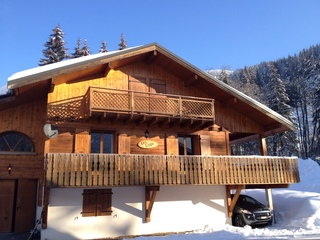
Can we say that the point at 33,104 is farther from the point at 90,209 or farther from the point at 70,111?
the point at 90,209

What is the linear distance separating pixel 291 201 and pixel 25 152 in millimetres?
14690

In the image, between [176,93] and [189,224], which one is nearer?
[189,224]

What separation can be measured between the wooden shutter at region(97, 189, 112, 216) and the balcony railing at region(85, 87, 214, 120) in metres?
3.55

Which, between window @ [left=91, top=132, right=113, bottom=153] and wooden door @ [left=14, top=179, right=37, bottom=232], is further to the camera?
window @ [left=91, top=132, right=113, bottom=153]

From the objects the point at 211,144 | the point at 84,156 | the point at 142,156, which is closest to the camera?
the point at 84,156

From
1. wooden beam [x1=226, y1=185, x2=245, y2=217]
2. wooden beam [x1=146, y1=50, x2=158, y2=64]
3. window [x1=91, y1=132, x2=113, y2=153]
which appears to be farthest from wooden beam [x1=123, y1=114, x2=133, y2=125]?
wooden beam [x1=226, y1=185, x2=245, y2=217]

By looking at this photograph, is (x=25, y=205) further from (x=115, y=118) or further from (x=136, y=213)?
(x=115, y=118)

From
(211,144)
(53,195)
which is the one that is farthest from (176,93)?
(53,195)

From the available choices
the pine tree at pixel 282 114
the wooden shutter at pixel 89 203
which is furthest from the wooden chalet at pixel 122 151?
the pine tree at pixel 282 114

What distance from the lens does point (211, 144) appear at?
55.4ft

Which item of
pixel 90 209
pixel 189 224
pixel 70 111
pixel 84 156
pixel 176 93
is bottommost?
pixel 189 224

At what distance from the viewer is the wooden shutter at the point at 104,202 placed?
13.5m

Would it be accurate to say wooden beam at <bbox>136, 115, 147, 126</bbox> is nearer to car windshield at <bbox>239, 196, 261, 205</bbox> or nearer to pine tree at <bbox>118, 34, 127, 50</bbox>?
car windshield at <bbox>239, 196, 261, 205</bbox>

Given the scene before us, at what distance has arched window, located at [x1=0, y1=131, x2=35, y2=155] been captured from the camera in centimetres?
1505
